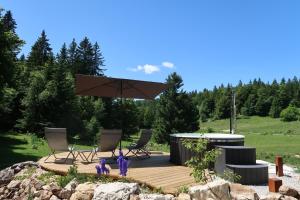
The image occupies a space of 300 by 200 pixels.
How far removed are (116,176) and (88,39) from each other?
2320 inches

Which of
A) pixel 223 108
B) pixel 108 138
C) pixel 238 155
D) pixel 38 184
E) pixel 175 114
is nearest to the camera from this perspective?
pixel 38 184

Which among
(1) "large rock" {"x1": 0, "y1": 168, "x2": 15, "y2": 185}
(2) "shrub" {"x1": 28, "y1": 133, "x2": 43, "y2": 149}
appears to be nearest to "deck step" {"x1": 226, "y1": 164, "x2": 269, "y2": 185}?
(1) "large rock" {"x1": 0, "y1": 168, "x2": 15, "y2": 185}

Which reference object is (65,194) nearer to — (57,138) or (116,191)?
(116,191)

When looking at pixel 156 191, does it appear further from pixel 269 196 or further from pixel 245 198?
pixel 269 196

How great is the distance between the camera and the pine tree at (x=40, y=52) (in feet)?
173

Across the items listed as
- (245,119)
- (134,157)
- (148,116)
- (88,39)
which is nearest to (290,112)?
(245,119)

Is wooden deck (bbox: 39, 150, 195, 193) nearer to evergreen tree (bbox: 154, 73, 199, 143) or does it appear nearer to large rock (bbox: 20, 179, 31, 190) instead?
large rock (bbox: 20, 179, 31, 190)

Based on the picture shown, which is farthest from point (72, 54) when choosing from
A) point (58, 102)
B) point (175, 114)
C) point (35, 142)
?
point (35, 142)

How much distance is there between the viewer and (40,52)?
54906mm

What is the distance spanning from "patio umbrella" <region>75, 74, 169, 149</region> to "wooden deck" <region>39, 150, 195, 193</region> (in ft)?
6.39

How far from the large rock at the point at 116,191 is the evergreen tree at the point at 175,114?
2984 cm

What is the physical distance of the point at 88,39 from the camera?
6353 centimetres

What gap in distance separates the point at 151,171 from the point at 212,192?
243cm

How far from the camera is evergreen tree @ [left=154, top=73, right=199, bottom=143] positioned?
36156mm
